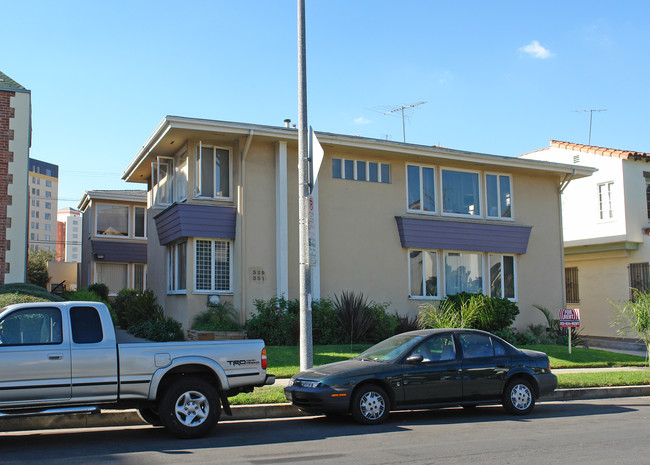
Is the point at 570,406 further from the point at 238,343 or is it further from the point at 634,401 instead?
the point at 238,343

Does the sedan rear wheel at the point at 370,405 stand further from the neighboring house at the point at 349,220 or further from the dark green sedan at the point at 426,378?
the neighboring house at the point at 349,220

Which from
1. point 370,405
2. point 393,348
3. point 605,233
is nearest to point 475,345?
point 393,348

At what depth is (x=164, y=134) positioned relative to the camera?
18.1 meters

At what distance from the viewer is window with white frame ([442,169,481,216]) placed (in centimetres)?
2163

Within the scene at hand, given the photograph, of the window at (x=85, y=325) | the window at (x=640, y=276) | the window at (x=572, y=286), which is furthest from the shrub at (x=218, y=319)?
the window at (x=572, y=286)

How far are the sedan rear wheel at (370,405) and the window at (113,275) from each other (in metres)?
22.4

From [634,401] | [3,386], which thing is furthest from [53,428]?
[634,401]

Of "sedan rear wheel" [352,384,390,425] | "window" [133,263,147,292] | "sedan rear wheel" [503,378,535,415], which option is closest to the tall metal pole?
"sedan rear wheel" [352,384,390,425]

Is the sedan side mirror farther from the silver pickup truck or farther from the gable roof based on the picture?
the gable roof

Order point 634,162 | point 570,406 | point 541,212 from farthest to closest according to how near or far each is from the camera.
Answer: point 634,162
point 541,212
point 570,406

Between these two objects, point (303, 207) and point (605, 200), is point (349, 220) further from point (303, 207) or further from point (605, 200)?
point (605, 200)

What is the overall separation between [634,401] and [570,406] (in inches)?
63.4

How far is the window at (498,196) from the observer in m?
22.3

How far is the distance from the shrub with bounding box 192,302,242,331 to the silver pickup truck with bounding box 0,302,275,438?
28.2 ft
